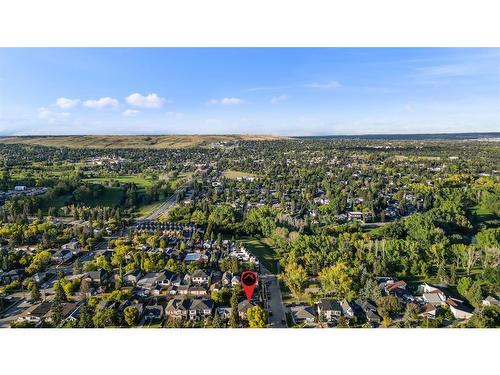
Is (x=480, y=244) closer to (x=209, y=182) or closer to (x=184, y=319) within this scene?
(x=184, y=319)

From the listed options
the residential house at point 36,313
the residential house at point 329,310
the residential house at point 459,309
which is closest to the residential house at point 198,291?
the residential house at point 329,310

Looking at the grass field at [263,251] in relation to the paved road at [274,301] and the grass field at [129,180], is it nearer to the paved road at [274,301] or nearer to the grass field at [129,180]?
the paved road at [274,301]

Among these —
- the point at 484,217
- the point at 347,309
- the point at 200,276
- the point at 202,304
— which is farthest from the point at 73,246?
the point at 484,217

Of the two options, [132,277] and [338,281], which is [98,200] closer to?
[132,277]

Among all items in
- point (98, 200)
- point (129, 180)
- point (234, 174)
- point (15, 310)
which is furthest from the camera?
point (234, 174)

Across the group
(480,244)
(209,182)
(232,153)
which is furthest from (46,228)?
(232,153)

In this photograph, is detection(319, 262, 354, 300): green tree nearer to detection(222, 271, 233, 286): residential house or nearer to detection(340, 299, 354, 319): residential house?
detection(340, 299, 354, 319): residential house
